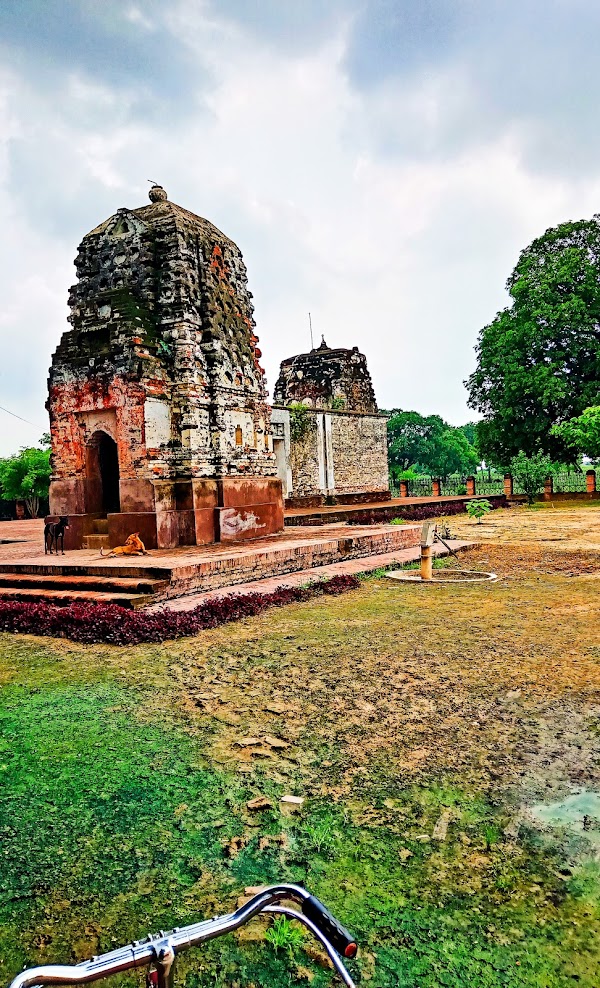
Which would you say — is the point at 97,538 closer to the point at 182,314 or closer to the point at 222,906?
the point at 182,314

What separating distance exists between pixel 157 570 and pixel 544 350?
21655mm

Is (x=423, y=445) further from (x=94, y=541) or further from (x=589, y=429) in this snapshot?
(x=94, y=541)

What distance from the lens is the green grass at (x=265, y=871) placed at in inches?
61.6

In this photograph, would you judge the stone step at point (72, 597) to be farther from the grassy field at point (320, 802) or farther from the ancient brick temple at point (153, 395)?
the ancient brick temple at point (153, 395)

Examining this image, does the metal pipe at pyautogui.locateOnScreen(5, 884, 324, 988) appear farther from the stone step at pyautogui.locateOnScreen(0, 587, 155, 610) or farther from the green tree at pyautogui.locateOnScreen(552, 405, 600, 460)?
the green tree at pyautogui.locateOnScreen(552, 405, 600, 460)

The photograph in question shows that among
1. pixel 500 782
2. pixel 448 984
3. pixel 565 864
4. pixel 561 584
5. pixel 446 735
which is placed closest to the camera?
pixel 448 984

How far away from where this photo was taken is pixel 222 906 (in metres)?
1.74

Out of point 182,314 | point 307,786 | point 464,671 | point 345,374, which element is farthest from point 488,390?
point 307,786

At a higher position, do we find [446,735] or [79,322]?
[79,322]

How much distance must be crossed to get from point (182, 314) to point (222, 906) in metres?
8.35

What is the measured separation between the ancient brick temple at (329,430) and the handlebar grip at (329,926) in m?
19.3

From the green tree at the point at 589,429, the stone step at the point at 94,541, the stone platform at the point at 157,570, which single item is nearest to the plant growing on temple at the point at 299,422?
the green tree at the point at 589,429

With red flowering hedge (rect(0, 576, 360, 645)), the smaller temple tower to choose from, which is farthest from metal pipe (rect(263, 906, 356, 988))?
the smaller temple tower

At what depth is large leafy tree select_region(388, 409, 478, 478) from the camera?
49.0m
